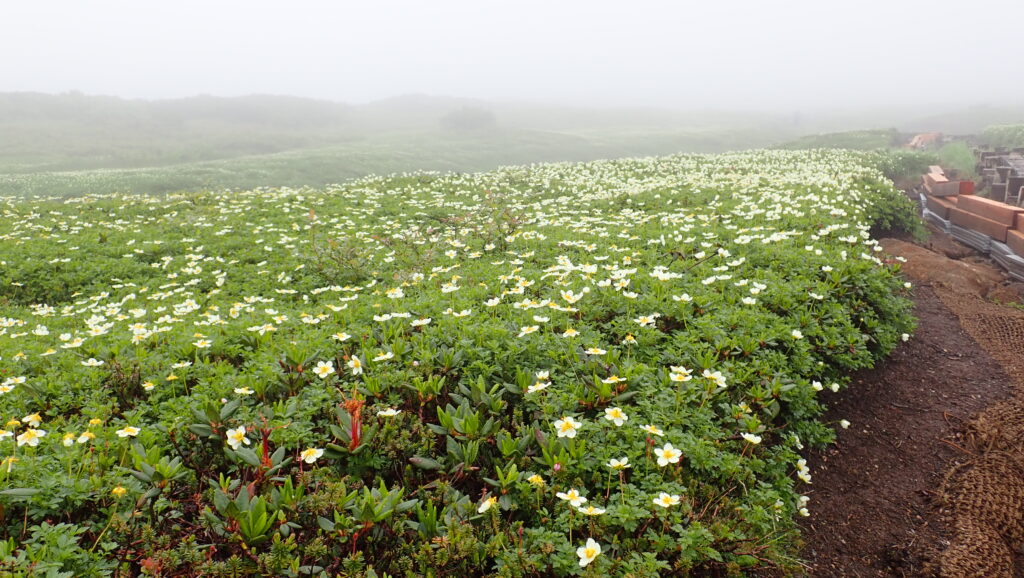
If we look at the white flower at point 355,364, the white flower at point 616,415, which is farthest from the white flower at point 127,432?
the white flower at point 616,415

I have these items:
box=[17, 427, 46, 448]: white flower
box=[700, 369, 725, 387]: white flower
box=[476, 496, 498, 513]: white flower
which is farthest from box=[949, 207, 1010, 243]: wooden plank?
box=[17, 427, 46, 448]: white flower

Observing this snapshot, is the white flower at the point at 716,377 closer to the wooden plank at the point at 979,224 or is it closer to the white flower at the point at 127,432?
the white flower at the point at 127,432

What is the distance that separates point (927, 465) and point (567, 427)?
9.15 feet

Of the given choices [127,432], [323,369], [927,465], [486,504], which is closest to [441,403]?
[323,369]

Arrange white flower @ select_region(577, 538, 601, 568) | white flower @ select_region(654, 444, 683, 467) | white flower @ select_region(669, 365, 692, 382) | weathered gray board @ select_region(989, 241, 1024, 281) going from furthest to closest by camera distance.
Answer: weathered gray board @ select_region(989, 241, 1024, 281) → white flower @ select_region(669, 365, 692, 382) → white flower @ select_region(654, 444, 683, 467) → white flower @ select_region(577, 538, 601, 568)

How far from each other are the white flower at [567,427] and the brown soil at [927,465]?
4.72 ft

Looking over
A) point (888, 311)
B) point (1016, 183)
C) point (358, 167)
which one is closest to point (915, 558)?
point (888, 311)

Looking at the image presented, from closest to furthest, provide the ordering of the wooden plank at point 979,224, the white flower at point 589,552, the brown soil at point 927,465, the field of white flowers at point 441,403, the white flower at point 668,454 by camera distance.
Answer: the white flower at point 589,552, the field of white flowers at point 441,403, the white flower at point 668,454, the brown soil at point 927,465, the wooden plank at point 979,224

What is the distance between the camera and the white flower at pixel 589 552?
6.85 feet

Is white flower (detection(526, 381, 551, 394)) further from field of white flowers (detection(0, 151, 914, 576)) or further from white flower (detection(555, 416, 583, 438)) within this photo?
white flower (detection(555, 416, 583, 438))

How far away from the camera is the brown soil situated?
3070 mm

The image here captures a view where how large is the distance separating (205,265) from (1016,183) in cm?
A: 1424

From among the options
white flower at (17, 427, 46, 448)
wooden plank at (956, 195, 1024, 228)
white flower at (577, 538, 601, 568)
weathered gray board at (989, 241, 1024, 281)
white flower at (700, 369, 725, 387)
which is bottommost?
weathered gray board at (989, 241, 1024, 281)

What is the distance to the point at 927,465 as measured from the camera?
3.81 m
